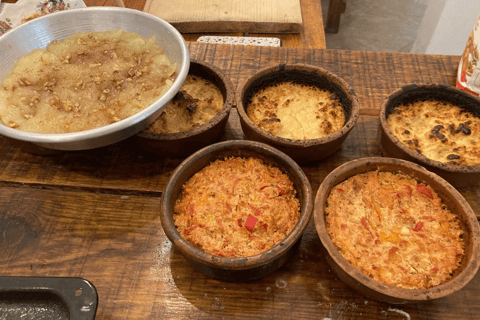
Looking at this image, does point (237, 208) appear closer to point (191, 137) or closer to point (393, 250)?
point (191, 137)

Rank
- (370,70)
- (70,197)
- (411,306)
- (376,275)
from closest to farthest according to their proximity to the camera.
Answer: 1. (376,275)
2. (411,306)
3. (70,197)
4. (370,70)

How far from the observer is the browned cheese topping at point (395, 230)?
1.35m

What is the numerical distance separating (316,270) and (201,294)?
51 centimetres

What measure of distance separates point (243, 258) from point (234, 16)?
256 centimetres

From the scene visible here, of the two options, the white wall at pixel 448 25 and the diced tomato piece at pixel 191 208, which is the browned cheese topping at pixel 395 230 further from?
the white wall at pixel 448 25

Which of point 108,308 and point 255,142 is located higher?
point 255,142

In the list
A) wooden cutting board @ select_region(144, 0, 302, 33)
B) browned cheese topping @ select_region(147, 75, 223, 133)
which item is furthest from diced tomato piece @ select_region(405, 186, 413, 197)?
wooden cutting board @ select_region(144, 0, 302, 33)

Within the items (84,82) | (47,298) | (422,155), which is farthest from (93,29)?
(422,155)

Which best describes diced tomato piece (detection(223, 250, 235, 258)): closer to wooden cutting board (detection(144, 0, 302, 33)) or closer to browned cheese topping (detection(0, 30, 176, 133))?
browned cheese topping (detection(0, 30, 176, 133))

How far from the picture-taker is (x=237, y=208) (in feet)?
5.02

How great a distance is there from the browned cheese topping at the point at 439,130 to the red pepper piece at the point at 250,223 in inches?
36.3

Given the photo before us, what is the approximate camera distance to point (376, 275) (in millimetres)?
1335

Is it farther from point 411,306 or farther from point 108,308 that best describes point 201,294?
point 411,306

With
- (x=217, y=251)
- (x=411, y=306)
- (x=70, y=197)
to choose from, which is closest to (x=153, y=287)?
(x=217, y=251)
